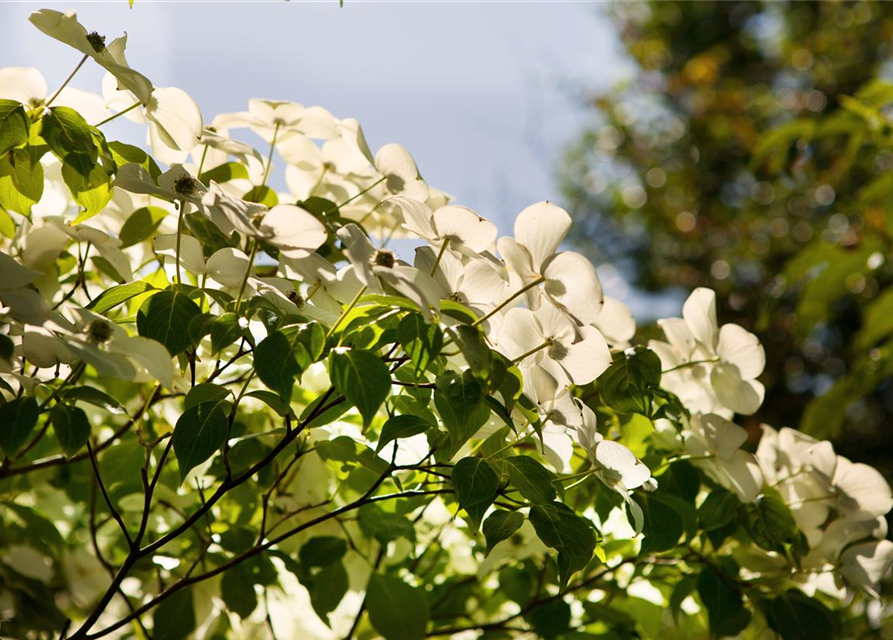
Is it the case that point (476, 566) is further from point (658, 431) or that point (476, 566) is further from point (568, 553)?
point (568, 553)

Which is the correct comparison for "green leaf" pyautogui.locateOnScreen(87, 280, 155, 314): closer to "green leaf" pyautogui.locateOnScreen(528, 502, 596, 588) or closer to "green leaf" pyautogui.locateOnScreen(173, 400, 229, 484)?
"green leaf" pyautogui.locateOnScreen(173, 400, 229, 484)

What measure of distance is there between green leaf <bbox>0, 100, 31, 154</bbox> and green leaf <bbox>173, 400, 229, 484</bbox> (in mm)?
187

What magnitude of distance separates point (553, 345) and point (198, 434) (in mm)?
210

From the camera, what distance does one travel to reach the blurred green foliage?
475 centimetres

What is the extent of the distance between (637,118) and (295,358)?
624 centimetres

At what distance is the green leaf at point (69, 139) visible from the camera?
1.55 feet

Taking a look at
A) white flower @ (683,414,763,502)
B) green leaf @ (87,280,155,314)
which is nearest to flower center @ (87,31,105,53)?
green leaf @ (87,280,155,314)

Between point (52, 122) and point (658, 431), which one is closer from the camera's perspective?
point (52, 122)

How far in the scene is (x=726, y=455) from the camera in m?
0.62

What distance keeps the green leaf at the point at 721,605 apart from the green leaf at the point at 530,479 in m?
0.24

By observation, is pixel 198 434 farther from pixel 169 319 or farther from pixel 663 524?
pixel 663 524

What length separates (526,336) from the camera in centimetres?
49

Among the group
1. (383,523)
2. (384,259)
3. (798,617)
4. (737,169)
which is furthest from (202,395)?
(737,169)

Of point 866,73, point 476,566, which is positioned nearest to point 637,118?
point 866,73
